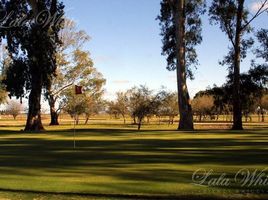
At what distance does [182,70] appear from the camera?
5122cm

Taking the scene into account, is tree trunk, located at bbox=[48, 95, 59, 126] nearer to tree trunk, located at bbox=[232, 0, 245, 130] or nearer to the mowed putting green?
tree trunk, located at bbox=[232, 0, 245, 130]

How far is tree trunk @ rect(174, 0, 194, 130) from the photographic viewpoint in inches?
2015

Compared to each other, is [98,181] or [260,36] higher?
[260,36]

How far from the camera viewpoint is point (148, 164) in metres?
18.6

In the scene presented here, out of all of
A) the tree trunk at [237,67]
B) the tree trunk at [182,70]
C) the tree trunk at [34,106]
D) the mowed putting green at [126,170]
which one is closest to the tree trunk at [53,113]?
the tree trunk at [34,106]

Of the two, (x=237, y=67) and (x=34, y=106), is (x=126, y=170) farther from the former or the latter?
(x=237, y=67)

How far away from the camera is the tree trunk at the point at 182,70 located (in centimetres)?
5119

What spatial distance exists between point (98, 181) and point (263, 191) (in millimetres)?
4288

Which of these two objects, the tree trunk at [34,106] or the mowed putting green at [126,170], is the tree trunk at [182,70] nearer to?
the tree trunk at [34,106]

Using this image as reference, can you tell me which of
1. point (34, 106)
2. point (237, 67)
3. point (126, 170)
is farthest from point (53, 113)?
point (126, 170)

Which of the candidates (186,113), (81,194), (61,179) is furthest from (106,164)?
(186,113)

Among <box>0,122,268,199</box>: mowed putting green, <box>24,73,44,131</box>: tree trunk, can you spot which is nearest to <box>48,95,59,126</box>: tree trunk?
<box>24,73,44,131</box>: tree trunk

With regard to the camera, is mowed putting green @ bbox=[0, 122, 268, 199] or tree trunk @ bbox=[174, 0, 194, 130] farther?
tree trunk @ bbox=[174, 0, 194, 130]

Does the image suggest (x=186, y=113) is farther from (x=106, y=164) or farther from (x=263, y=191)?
(x=263, y=191)
